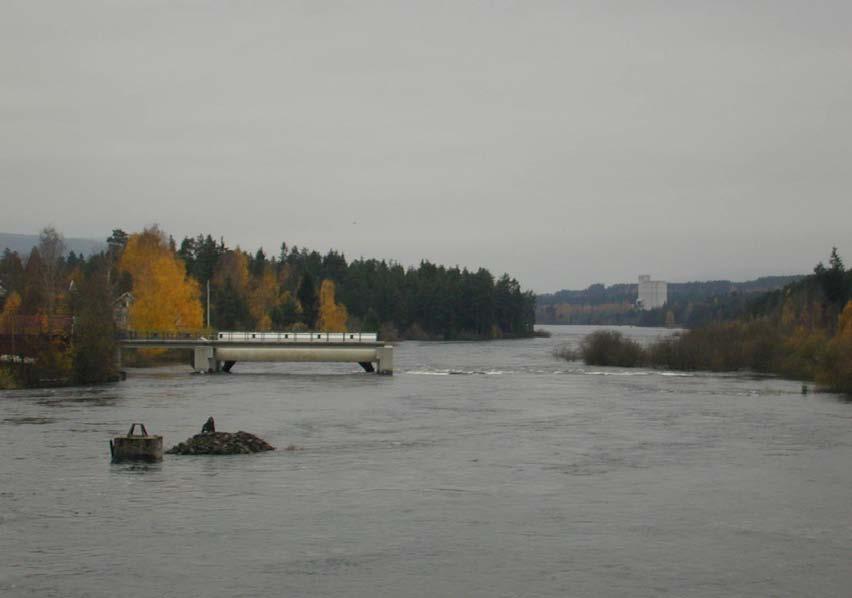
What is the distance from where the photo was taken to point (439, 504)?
3403 centimetres

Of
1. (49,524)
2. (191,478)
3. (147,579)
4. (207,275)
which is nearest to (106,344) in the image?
→ (191,478)

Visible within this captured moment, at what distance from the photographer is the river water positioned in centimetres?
2538

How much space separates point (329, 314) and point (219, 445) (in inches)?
5735

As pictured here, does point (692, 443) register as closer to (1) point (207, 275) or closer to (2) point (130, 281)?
(2) point (130, 281)

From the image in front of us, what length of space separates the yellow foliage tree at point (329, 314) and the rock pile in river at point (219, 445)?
136739 millimetres

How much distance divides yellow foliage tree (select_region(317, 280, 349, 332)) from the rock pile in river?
136739mm

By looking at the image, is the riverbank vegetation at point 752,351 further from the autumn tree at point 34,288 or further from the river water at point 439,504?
the autumn tree at point 34,288

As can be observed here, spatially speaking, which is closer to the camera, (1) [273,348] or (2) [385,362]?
(2) [385,362]

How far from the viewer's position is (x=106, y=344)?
89.9m

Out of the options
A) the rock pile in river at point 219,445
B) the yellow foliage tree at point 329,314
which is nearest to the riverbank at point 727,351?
the rock pile in river at point 219,445

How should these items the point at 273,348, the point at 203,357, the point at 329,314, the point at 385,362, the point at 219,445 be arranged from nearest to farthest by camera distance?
the point at 219,445, the point at 385,362, the point at 273,348, the point at 203,357, the point at 329,314

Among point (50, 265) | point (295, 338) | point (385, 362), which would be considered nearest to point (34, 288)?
point (50, 265)

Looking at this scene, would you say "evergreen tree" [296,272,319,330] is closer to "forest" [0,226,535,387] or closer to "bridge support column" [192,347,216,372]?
"forest" [0,226,535,387]

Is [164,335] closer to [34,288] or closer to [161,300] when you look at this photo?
[161,300]
